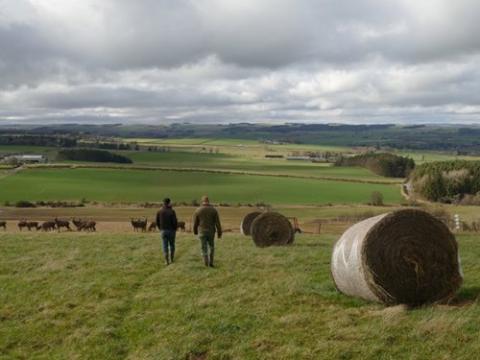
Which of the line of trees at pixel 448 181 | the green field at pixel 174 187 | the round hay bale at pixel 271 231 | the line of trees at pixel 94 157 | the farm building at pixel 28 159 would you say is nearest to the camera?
the round hay bale at pixel 271 231

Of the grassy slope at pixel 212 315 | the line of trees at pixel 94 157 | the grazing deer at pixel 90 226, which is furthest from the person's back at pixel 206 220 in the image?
the line of trees at pixel 94 157

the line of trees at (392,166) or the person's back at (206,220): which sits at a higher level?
the person's back at (206,220)

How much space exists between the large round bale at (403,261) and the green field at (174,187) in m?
58.4

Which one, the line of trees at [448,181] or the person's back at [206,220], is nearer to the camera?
the person's back at [206,220]

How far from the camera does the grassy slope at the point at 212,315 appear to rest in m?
8.44

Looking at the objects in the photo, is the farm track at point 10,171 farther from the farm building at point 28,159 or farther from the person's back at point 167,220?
the person's back at point 167,220

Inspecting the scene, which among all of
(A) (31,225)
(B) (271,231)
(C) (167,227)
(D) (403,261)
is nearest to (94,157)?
(A) (31,225)

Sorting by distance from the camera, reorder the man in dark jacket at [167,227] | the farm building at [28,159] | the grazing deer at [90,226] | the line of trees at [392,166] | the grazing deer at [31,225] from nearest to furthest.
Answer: the man in dark jacket at [167,227] → the grazing deer at [90,226] → the grazing deer at [31,225] → the line of trees at [392,166] → the farm building at [28,159]

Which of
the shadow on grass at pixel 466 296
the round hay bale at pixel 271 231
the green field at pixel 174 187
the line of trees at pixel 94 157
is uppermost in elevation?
the shadow on grass at pixel 466 296

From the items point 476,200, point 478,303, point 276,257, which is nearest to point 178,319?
point 478,303

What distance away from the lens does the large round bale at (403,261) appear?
10305 mm

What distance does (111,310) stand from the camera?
10992 mm

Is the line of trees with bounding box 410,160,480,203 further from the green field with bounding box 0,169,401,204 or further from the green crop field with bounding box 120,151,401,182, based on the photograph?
the green crop field with bounding box 120,151,401,182

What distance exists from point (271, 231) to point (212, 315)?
11.5m
